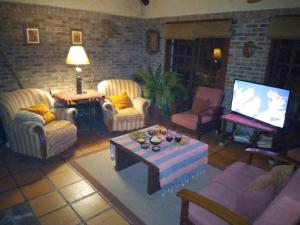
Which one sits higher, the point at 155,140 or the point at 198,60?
the point at 198,60

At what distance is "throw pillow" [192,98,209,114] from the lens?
4667mm

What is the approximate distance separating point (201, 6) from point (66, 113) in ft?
11.0

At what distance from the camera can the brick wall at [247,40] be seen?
399 centimetres

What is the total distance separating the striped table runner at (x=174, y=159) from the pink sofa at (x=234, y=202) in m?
0.54

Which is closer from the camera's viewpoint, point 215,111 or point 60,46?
point 215,111

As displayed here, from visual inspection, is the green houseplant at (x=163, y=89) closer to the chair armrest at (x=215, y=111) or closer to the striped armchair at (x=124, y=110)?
the striped armchair at (x=124, y=110)

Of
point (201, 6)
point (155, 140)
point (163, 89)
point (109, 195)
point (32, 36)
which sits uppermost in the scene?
point (201, 6)

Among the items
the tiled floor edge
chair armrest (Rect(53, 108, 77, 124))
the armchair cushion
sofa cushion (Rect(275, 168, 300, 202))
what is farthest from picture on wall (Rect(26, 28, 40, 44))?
sofa cushion (Rect(275, 168, 300, 202))

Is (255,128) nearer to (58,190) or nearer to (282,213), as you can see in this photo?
(282,213)

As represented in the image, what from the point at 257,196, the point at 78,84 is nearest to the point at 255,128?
the point at 257,196

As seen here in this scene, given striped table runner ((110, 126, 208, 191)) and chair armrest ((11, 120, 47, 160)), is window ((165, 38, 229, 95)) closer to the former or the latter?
striped table runner ((110, 126, 208, 191))

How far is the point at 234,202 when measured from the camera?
210 centimetres

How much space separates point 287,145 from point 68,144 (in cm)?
326

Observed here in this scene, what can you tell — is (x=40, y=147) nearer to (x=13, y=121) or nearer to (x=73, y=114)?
(x=13, y=121)
